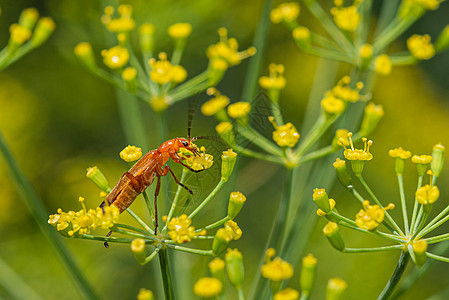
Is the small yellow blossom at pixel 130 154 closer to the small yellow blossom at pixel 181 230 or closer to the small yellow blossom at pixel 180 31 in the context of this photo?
the small yellow blossom at pixel 181 230

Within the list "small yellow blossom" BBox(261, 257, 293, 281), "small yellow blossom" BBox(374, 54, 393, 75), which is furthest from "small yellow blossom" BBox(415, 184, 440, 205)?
"small yellow blossom" BBox(374, 54, 393, 75)

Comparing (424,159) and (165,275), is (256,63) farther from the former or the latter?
(165,275)

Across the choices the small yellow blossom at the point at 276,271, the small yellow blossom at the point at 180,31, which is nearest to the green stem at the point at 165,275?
the small yellow blossom at the point at 276,271

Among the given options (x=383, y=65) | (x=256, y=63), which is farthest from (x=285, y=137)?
(x=383, y=65)

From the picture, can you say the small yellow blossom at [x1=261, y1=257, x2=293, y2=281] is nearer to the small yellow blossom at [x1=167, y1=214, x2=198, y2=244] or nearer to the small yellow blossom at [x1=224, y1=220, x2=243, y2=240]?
the small yellow blossom at [x1=224, y1=220, x2=243, y2=240]

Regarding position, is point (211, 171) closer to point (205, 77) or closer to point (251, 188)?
point (205, 77)

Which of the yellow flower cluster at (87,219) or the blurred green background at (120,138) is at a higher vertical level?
the yellow flower cluster at (87,219)
